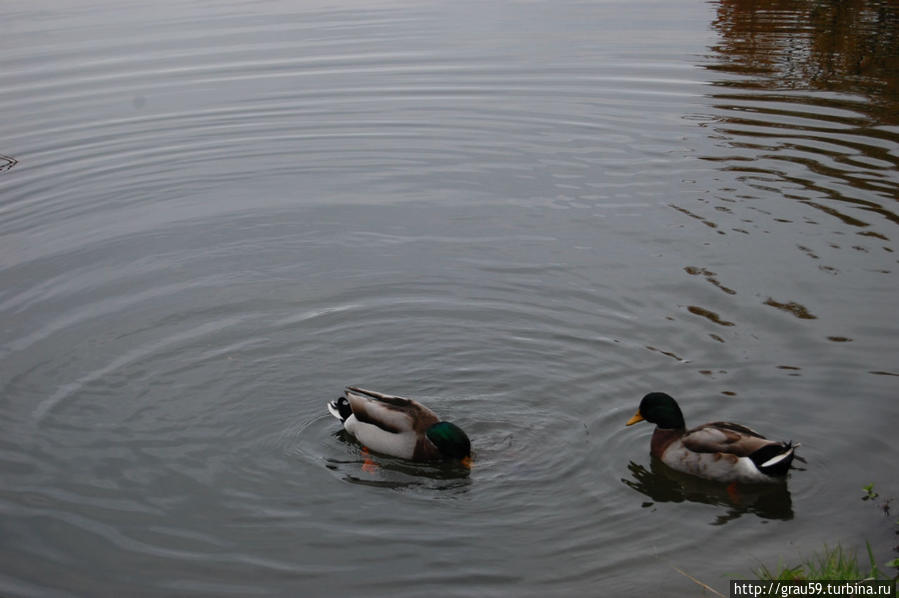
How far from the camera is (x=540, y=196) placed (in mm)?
12930

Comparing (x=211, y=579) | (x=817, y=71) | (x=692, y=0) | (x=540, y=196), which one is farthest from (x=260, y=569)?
(x=692, y=0)

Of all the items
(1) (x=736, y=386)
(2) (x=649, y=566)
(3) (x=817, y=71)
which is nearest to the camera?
(2) (x=649, y=566)

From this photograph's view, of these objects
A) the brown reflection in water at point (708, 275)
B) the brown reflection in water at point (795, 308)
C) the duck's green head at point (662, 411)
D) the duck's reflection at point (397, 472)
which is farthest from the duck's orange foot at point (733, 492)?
the brown reflection in water at point (708, 275)

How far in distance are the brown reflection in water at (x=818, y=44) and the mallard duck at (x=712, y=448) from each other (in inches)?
358

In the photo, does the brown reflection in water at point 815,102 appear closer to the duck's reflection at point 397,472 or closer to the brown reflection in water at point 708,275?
the brown reflection in water at point 708,275

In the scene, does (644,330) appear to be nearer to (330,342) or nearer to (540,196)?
(330,342)

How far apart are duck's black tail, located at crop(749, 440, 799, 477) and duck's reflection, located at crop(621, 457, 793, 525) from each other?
0.18 m

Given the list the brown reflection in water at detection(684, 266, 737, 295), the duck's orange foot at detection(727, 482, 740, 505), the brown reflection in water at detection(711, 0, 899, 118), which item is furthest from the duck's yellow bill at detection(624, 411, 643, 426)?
the brown reflection in water at detection(711, 0, 899, 118)

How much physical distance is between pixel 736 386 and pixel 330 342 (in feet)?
12.3

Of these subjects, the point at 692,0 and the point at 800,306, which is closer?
the point at 800,306

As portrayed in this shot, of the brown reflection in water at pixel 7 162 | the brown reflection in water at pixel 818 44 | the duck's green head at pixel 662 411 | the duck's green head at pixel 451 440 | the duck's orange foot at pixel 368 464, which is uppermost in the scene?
the brown reflection in water at pixel 818 44

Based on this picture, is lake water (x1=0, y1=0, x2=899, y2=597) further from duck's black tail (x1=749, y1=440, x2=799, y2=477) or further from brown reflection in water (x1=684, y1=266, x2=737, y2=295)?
duck's black tail (x1=749, y1=440, x2=799, y2=477)

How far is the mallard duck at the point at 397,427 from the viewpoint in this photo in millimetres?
7881

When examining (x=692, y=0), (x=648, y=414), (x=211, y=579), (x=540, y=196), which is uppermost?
(x=692, y=0)
